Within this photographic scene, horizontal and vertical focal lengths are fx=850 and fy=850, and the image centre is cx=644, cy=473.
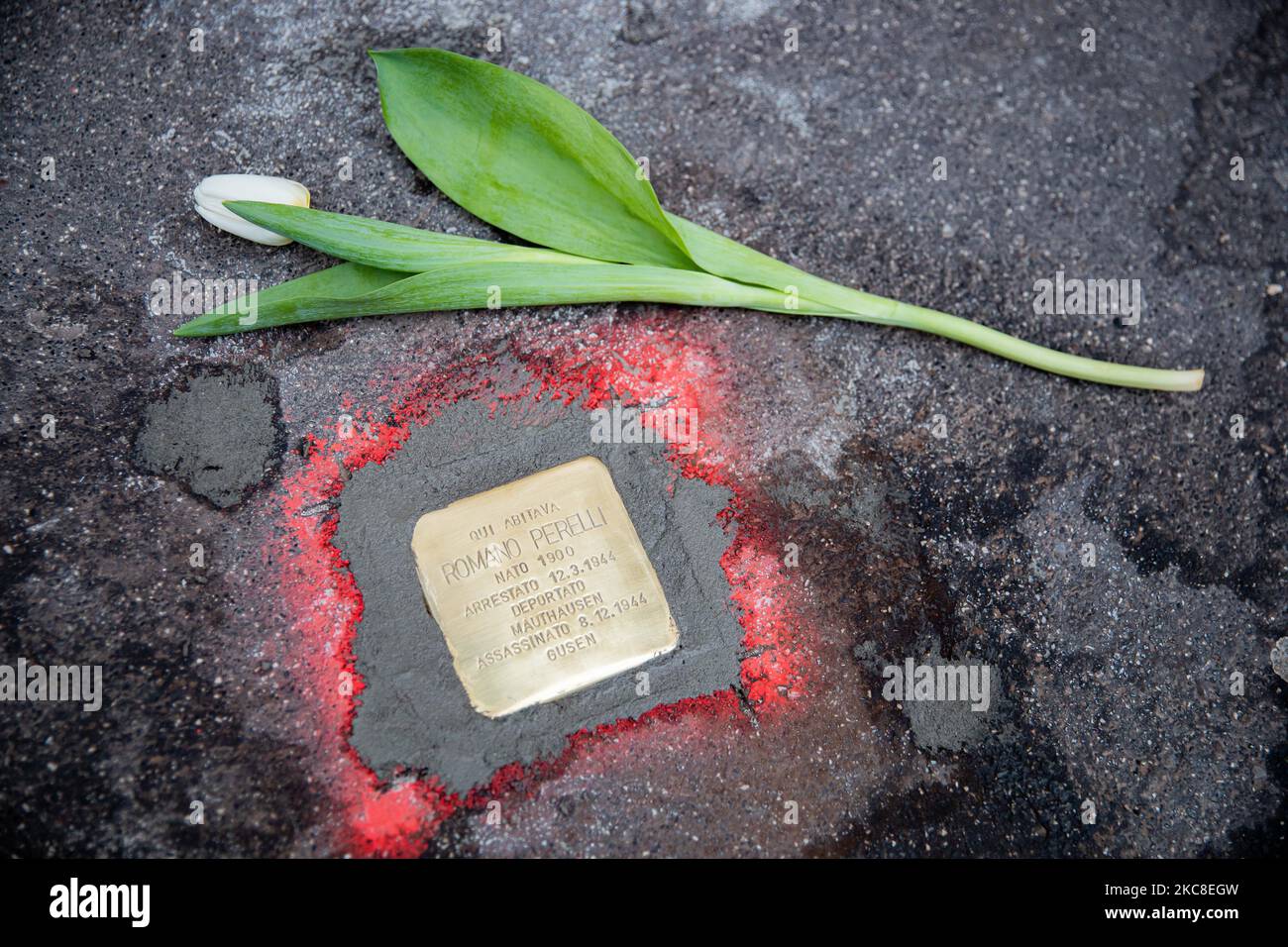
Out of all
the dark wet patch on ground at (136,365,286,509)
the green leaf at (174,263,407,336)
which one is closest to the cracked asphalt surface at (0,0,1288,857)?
the dark wet patch on ground at (136,365,286,509)

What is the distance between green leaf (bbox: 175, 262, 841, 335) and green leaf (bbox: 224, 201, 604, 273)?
46 mm

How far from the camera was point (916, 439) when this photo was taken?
1.93 m

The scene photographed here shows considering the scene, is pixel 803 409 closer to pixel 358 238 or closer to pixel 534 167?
pixel 534 167

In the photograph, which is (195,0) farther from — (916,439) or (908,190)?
(916,439)

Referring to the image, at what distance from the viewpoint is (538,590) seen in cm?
164

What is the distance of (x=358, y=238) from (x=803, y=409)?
100cm

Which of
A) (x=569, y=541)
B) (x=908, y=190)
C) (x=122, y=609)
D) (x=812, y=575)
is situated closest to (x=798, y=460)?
(x=812, y=575)

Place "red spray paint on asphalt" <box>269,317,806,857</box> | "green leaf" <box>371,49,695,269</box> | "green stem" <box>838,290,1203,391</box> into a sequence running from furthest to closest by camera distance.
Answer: "green stem" <box>838,290,1203,391</box>, "green leaf" <box>371,49,695,269</box>, "red spray paint on asphalt" <box>269,317,806,857</box>

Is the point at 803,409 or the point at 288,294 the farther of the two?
the point at 803,409

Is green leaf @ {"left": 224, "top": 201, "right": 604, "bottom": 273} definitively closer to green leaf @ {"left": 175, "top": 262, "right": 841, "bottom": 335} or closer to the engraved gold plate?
green leaf @ {"left": 175, "top": 262, "right": 841, "bottom": 335}

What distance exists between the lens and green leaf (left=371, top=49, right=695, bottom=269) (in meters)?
1.71

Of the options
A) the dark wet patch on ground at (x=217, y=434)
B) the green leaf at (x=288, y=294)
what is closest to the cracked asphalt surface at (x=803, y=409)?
the dark wet patch on ground at (x=217, y=434)

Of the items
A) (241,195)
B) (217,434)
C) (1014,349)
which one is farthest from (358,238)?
(1014,349)

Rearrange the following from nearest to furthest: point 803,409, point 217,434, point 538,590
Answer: point 538,590 < point 217,434 < point 803,409
